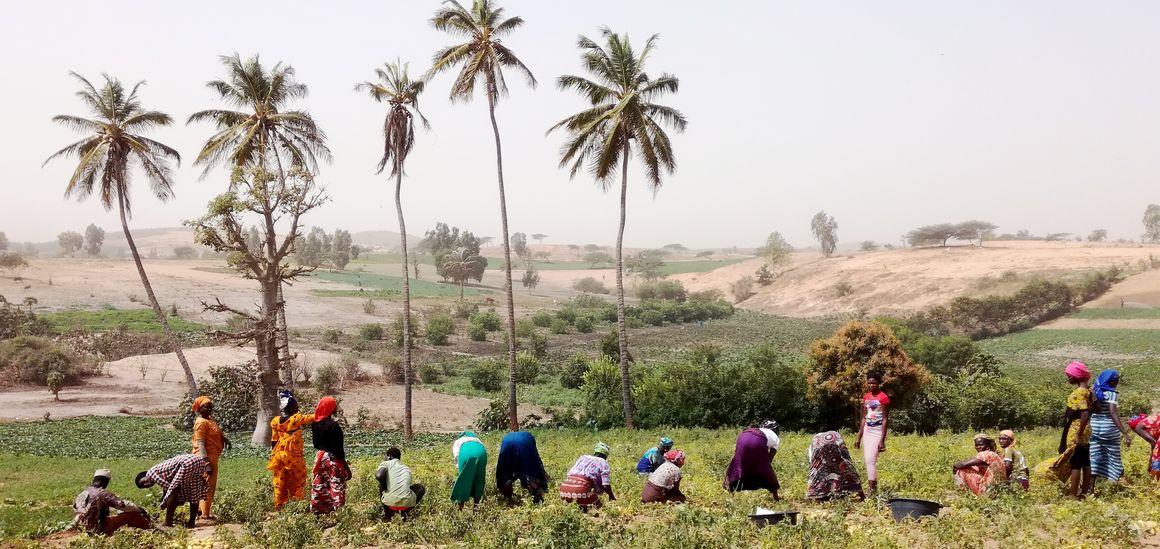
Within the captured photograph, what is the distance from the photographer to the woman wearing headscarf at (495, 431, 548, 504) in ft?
34.5

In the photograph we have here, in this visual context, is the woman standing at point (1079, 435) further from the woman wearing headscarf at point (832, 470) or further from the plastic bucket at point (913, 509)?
the woman wearing headscarf at point (832, 470)

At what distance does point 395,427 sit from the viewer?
28.4m

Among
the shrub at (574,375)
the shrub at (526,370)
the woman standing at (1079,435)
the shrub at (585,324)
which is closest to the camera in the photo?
the woman standing at (1079,435)

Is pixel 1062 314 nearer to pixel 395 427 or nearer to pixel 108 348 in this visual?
pixel 395 427

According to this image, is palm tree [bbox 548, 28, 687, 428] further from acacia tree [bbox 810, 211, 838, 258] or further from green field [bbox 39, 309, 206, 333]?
acacia tree [bbox 810, 211, 838, 258]

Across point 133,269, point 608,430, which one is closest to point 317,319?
point 133,269

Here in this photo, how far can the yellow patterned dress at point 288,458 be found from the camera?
9.91 meters

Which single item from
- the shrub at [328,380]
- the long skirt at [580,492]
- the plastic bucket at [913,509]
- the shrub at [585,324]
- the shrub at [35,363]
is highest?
the plastic bucket at [913,509]

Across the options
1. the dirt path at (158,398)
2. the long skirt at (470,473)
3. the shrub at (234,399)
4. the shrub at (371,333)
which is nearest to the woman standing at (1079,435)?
the long skirt at (470,473)

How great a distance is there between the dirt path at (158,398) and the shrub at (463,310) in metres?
31.8

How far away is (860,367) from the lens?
22625mm

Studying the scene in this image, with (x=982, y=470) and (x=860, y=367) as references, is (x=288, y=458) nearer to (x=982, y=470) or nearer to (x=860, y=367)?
(x=982, y=470)

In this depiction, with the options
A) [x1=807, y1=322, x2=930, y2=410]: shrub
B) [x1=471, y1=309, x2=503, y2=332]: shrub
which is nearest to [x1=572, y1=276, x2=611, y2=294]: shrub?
[x1=471, y1=309, x2=503, y2=332]: shrub

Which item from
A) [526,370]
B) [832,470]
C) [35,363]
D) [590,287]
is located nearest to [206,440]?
[832,470]
